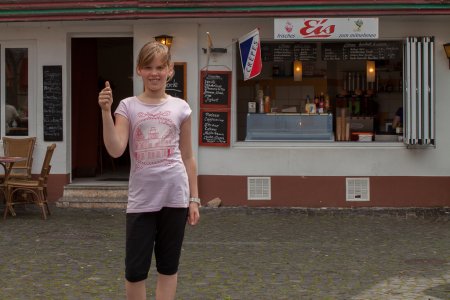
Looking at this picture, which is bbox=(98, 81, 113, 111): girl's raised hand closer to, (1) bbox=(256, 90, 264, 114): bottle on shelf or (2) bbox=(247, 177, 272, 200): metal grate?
(2) bbox=(247, 177, 272, 200): metal grate

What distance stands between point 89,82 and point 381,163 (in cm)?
555

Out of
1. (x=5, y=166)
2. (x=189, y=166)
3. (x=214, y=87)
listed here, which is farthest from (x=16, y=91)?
(x=189, y=166)

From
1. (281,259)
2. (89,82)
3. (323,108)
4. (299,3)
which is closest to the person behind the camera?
(281,259)

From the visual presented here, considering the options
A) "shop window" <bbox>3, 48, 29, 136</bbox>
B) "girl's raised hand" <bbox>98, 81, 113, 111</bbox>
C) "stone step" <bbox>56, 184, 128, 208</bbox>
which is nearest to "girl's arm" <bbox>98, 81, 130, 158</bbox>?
"girl's raised hand" <bbox>98, 81, 113, 111</bbox>

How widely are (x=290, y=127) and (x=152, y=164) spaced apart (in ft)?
24.7

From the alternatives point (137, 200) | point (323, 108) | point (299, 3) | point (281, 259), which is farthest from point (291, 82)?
point (137, 200)

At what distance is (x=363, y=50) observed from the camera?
1188 cm

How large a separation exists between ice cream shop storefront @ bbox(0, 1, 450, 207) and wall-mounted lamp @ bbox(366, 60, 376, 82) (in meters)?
0.02

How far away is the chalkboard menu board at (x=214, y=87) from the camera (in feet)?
38.8

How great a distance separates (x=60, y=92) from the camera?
1213cm

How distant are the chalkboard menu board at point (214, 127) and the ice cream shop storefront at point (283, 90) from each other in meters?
0.02

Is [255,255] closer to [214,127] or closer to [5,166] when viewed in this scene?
[214,127]

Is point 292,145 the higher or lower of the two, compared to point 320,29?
lower

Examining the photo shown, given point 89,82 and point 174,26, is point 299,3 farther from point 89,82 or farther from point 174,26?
point 89,82
